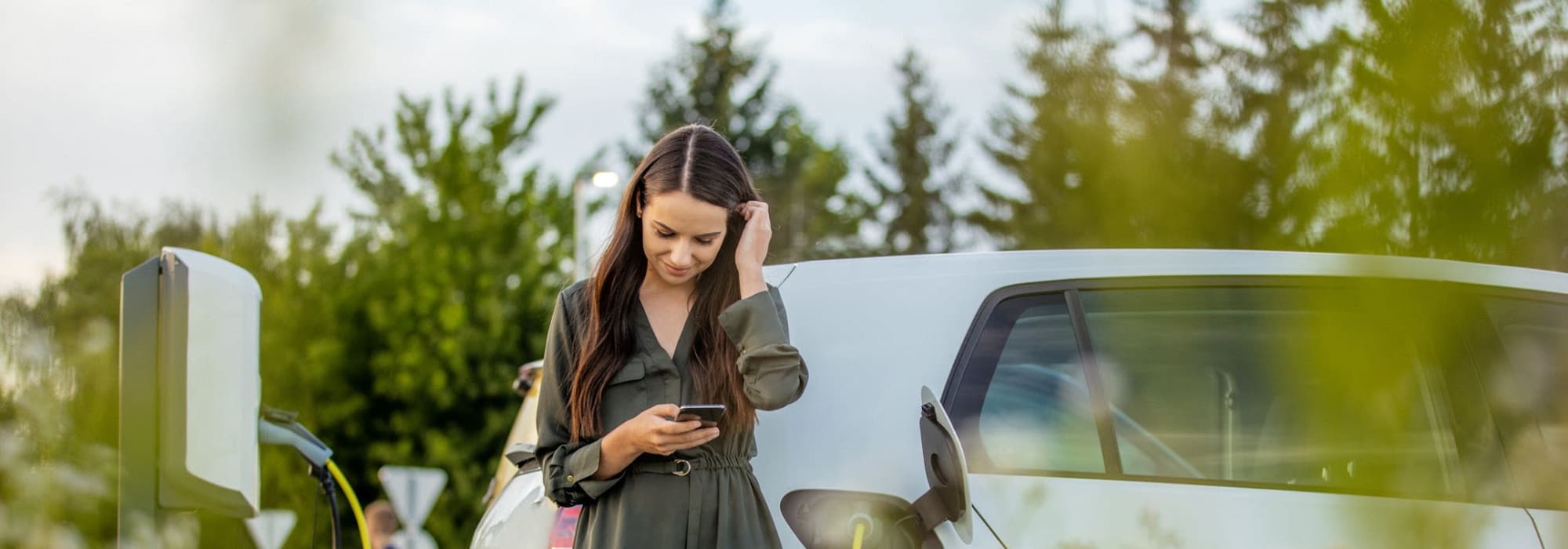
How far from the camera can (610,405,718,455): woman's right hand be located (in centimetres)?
199

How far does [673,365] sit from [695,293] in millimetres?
170

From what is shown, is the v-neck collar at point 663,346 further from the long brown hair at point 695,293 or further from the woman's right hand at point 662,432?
the woman's right hand at point 662,432

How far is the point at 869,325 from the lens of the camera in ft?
8.65

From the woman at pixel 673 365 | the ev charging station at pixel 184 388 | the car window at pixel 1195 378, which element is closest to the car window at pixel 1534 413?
the car window at pixel 1195 378

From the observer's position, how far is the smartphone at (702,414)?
6.35 feet

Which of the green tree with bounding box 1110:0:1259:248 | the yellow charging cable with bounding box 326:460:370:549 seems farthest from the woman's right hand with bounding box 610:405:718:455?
the green tree with bounding box 1110:0:1259:248

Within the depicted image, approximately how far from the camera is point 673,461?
219cm

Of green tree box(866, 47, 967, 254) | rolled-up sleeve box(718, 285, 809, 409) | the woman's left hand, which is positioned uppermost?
green tree box(866, 47, 967, 254)

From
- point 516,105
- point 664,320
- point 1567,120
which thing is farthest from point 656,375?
point 516,105

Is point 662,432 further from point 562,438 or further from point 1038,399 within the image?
point 1038,399

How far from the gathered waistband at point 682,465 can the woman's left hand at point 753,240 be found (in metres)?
0.31

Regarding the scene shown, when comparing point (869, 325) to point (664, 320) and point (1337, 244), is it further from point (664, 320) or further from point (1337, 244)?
point (1337, 244)

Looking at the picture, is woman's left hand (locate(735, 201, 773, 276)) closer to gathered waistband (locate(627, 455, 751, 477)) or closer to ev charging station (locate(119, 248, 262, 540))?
gathered waistband (locate(627, 455, 751, 477))

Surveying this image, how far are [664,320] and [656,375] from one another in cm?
12
